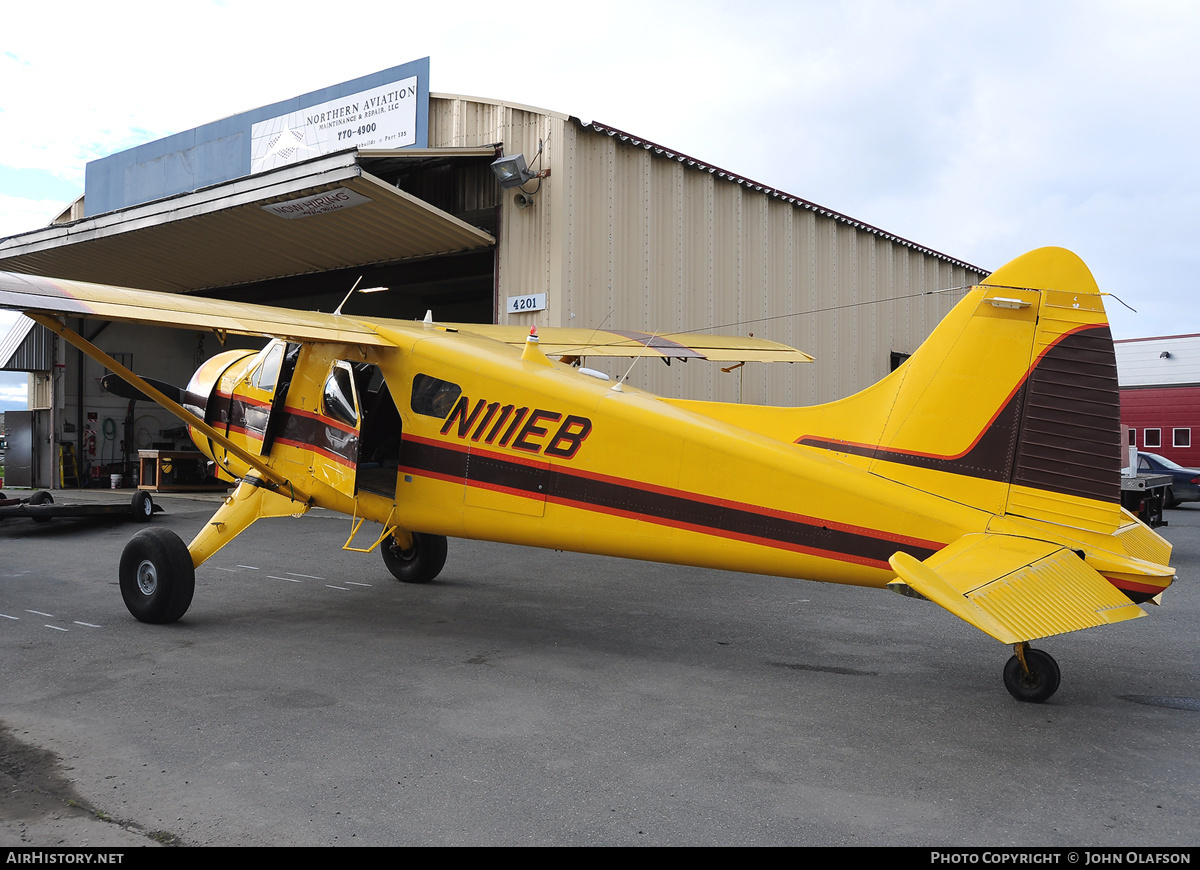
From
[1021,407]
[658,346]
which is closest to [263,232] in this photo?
[658,346]

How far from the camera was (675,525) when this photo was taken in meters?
5.57

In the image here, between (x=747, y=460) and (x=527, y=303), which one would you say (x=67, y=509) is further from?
(x=747, y=460)

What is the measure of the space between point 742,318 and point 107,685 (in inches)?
514

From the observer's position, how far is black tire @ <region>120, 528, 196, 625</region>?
22.0 ft

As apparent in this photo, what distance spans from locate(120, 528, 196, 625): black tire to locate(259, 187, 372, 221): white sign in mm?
8069

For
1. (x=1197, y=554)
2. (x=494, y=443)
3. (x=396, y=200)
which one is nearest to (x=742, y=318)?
(x=396, y=200)

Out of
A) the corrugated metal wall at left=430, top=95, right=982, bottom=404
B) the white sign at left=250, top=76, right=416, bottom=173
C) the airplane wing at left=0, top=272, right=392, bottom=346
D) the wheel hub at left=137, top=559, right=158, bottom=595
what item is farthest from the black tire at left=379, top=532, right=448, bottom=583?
the white sign at left=250, top=76, right=416, bottom=173

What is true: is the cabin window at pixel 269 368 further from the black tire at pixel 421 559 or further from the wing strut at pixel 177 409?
Result: the black tire at pixel 421 559

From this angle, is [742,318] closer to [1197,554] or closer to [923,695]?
[1197,554]

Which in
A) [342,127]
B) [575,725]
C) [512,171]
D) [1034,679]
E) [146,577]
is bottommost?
[575,725]

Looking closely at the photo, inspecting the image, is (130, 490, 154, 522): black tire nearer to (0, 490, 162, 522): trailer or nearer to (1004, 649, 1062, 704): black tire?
(0, 490, 162, 522): trailer

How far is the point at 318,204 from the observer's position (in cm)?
1388

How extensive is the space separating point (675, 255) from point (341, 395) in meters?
8.93
